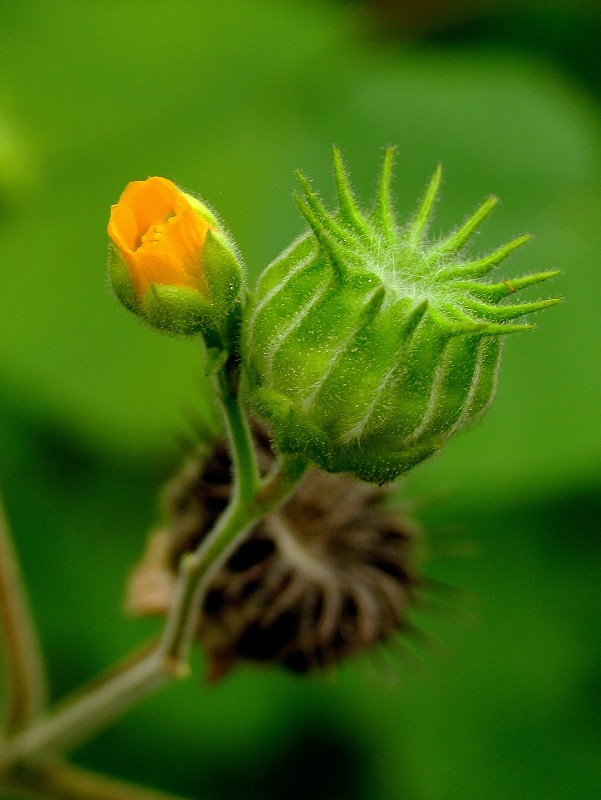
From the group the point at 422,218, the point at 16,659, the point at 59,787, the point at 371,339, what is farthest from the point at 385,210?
the point at 59,787

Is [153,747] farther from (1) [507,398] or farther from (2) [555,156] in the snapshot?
(2) [555,156]

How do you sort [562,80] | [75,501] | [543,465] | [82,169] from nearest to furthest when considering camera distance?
1. [543,465]
2. [75,501]
3. [82,169]
4. [562,80]

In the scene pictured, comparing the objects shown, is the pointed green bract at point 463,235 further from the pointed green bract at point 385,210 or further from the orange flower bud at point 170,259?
the orange flower bud at point 170,259

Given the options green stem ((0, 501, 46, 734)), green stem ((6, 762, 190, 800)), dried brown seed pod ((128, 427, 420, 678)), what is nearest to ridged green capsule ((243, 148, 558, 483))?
dried brown seed pod ((128, 427, 420, 678))

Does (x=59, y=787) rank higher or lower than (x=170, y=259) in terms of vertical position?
lower

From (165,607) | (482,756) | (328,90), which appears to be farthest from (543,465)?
(328,90)

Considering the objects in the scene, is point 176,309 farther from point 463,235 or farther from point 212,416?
point 212,416

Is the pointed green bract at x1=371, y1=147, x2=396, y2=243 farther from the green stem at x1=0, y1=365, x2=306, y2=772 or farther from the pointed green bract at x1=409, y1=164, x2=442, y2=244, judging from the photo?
the green stem at x1=0, y1=365, x2=306, y2=772
